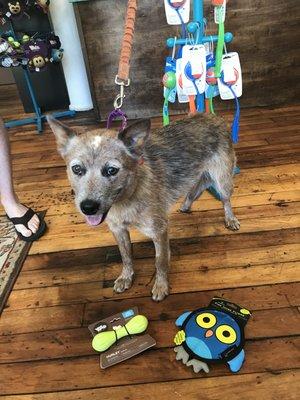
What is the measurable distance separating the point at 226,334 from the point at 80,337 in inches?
25.5

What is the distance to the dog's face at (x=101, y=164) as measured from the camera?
133 centimetres

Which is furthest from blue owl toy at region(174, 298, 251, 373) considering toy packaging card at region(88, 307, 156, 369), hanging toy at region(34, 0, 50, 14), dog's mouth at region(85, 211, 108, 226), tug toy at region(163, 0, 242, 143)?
hanging toy at region(34, 0, 50, 14)

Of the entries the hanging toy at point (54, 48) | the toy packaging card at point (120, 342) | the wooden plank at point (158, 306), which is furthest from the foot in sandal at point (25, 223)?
the hanging toy at point (54, 48)

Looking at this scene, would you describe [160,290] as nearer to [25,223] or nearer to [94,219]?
[94,219]

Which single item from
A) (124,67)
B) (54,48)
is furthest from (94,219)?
(54,48)

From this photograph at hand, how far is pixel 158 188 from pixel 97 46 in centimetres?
260

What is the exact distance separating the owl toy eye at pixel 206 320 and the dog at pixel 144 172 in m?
0.25

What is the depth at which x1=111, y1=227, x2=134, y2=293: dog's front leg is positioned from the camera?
1738mm

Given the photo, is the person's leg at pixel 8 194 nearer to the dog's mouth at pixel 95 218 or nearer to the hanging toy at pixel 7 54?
the dog's mouth at pixel 95 218

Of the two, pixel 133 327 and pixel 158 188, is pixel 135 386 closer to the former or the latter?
pixel 133 327

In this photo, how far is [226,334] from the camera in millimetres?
1430

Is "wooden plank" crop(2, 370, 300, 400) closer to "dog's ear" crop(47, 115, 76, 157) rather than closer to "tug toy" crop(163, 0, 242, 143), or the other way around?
"dog's ear" crop(47, 115, 76, 157)

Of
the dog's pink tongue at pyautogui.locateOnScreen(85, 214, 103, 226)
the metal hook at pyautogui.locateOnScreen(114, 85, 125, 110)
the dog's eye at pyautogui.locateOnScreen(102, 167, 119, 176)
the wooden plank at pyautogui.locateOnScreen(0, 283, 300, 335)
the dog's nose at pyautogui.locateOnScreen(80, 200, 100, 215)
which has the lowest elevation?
the wooden plank at pyautogui.locateOnScreen(0, 283, 300, 335)

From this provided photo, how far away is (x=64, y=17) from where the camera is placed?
3.72m
